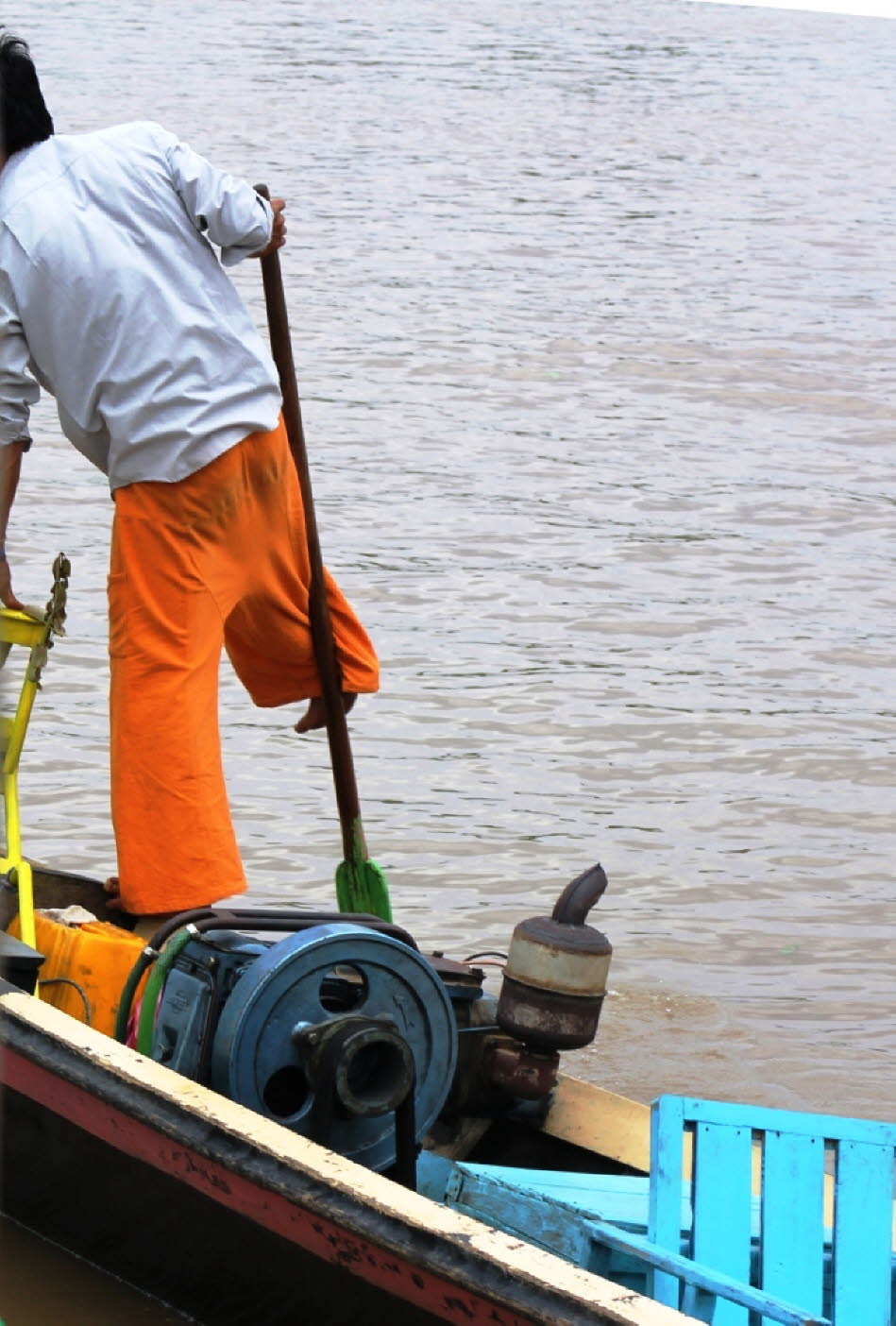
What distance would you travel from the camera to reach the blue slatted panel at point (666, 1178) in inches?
134

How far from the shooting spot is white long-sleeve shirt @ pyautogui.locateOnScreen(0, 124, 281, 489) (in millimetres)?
4156

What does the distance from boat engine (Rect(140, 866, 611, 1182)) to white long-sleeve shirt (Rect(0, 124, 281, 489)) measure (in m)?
1.08

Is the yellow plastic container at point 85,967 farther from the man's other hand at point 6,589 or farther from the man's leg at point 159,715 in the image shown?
the man's other hand at point 6,589

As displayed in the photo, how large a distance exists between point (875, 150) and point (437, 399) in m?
12.7

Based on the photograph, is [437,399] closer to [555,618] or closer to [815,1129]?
[555,618]

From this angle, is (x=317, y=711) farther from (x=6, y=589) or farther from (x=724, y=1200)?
(x=724, y=1200)

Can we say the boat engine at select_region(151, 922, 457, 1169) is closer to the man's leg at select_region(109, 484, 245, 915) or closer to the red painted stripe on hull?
the red painted stripe on hull

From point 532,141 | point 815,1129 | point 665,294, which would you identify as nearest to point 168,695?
point 815,1129

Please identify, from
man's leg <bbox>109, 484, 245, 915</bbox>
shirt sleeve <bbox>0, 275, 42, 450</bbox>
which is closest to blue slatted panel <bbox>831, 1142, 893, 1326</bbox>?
man's leg <bbox>109, 484, 245, 915</bbox>

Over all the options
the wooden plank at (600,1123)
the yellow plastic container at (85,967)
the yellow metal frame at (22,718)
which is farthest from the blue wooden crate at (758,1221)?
the yellow metal frame at (22,718)

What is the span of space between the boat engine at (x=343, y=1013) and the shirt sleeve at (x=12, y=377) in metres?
1.13

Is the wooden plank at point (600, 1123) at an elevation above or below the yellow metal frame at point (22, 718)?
below

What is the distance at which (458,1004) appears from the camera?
4.09 m

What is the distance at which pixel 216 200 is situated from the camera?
4.25 meters
